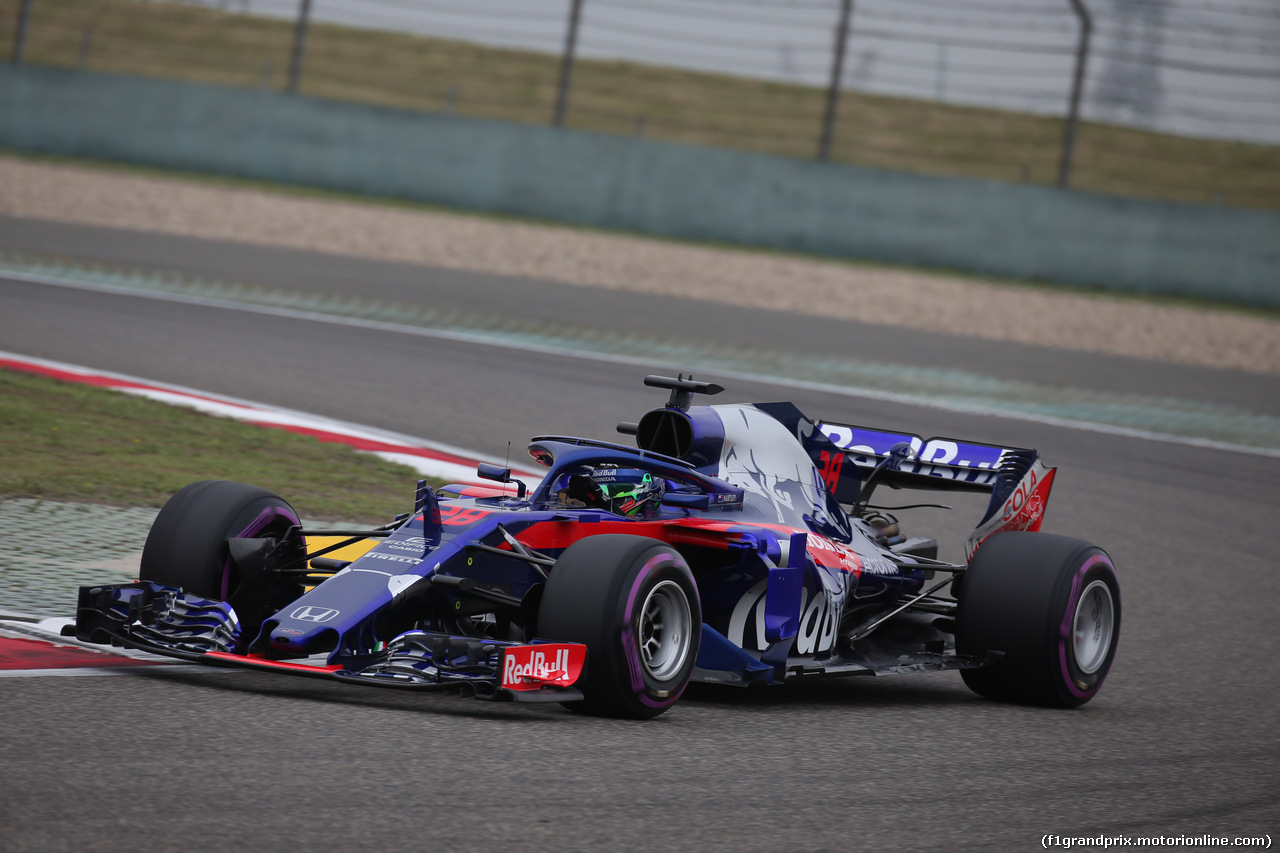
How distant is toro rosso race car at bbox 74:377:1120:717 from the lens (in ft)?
16.8

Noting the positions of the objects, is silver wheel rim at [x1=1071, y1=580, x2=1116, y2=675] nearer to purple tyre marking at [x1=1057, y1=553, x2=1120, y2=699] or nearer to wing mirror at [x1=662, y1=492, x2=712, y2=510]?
purple tyre marking at [x1=1057, y1=553, x2=1120, y2=699]

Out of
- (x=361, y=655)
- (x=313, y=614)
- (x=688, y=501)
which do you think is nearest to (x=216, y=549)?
(x=313, y=614)

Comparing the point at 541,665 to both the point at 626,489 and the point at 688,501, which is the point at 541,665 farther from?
the point at 688,501

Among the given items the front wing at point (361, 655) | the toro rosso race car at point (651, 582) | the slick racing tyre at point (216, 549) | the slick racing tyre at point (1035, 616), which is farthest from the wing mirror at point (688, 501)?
the slick racing tyre at point (216, 549)

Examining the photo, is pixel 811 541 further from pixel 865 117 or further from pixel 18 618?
pixel 865 117

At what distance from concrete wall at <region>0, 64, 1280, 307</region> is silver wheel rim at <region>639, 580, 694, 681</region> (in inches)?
755

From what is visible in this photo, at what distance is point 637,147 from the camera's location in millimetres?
25141

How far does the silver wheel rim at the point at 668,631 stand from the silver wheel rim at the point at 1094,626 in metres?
Answer: 1.94

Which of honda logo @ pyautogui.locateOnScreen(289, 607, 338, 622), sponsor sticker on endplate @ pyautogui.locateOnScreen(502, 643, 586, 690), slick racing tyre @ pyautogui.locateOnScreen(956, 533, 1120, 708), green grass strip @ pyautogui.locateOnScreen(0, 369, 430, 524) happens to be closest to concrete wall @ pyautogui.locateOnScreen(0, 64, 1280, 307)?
green grass strip @ pyautogui.locateOnScreen(0, 369, 430, 524)

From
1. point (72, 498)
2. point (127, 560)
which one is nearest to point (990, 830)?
point (127, 560)

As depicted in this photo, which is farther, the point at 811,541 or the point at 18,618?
the point at 811,541

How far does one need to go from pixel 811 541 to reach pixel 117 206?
696 inches

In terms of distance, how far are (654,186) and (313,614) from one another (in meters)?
20.4

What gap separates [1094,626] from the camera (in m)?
6.70
